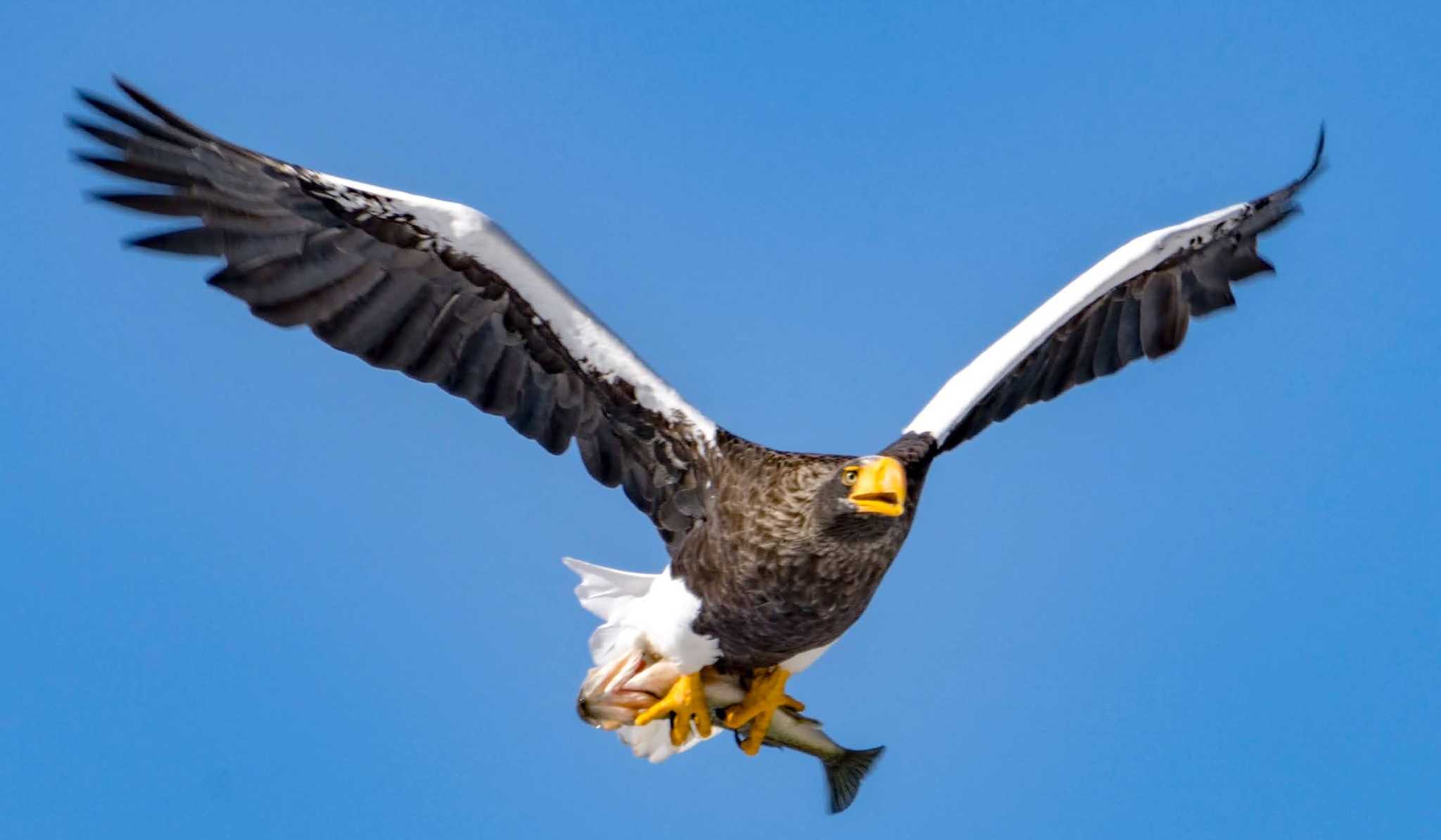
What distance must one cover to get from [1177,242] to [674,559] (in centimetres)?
318

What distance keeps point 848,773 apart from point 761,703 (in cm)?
67

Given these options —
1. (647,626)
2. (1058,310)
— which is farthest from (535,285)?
(1058,310)

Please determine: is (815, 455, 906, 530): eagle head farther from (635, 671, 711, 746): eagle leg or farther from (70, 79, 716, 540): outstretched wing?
(635, 671, 711, 746): eagle leg

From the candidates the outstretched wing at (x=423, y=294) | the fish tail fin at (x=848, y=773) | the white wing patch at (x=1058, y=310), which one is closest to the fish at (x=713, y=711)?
the fish tail fin at (x=848, y=773)

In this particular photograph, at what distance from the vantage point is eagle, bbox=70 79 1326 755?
8469 millimetres

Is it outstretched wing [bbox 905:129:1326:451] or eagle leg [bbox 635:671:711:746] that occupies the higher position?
outstretched wing [bbox 905:129:1326:451]

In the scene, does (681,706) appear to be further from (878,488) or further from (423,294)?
(423,294)

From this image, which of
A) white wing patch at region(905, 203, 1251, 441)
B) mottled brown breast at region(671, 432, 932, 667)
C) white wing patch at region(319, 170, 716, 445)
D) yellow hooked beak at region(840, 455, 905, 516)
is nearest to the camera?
yellow hooked beak at region(840, 455, 905, 516)

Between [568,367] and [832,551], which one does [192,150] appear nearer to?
[568,367]

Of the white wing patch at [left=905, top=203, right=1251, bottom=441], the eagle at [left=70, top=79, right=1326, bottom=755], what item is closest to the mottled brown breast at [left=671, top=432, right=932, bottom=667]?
the eagle at [left=70, top=79, right=1326, bottom=755]

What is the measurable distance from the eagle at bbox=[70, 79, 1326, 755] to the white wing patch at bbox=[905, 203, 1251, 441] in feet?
0.04

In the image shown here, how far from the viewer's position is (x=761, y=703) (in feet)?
30.8

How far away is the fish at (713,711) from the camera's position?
9.23 m

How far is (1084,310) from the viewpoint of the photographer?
10008 mm
